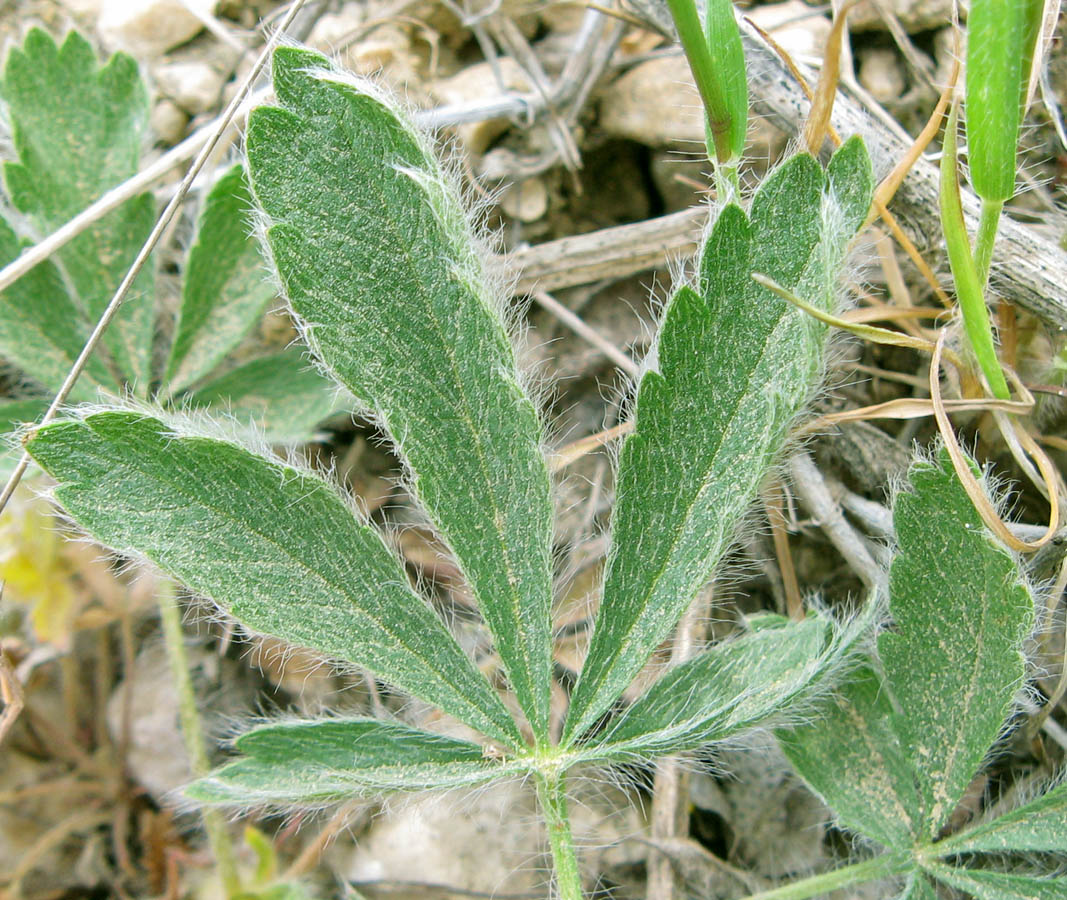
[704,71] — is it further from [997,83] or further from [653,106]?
[653,106]

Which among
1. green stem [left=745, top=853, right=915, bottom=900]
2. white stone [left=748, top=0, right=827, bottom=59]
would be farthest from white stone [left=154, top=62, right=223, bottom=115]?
green stem [left=745, top=853, right=915, bottom=900]

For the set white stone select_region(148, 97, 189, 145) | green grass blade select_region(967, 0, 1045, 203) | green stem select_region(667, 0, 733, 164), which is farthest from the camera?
white stone select_region(148, 97, 189, 145)

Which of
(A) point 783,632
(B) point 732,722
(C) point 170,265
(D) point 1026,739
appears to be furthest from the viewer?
(C) point 170,265

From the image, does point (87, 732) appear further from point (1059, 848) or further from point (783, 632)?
point (1059, 848)

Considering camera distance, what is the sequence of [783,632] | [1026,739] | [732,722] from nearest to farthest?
[732,722] → [783,632] → [1026,739]

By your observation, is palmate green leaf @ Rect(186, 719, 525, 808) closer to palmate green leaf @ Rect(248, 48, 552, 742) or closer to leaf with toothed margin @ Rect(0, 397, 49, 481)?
palmate green leaf @ Rect(248, 48, 552, 742)

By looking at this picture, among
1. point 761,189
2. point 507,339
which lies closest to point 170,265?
point 507,339

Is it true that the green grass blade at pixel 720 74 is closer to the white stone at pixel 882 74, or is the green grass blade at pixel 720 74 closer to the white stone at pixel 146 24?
the white stone at pixel 882 74
